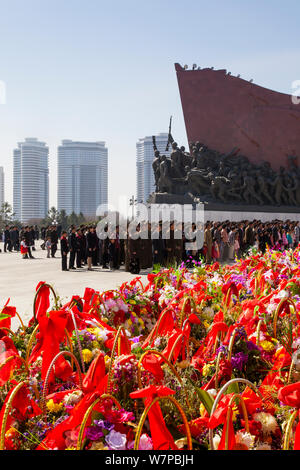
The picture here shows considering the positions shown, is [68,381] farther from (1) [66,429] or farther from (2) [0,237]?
(2) [0,237]

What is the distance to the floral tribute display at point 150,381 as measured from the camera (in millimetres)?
1431

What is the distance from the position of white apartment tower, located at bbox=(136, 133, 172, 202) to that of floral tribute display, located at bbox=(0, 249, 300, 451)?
2826 inches

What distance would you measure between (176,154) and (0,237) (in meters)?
15.1

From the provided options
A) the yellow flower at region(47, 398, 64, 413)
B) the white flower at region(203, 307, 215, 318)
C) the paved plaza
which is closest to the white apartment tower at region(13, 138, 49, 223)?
the paved plaza

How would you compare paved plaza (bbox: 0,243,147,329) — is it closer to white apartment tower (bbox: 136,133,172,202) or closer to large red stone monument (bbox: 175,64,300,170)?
large red stone monument (bbox: 175,64,300,170)

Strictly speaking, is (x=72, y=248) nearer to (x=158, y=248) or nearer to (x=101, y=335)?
(x=158, y=248)

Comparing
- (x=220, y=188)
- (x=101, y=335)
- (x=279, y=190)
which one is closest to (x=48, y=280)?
(x=101, y=335)

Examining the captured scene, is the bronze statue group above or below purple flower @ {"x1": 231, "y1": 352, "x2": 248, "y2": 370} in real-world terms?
above

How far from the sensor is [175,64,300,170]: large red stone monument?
76.9 ft

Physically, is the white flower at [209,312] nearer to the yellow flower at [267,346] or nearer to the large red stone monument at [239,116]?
the yellow flower at [267,346]

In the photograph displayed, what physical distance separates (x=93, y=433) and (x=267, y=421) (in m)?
0.59

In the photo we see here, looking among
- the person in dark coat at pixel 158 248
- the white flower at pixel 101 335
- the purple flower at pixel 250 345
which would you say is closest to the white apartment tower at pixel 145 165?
the person in dark coat at pixel 158 248

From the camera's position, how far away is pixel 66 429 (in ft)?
4.78

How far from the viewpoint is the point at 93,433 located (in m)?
1.43
